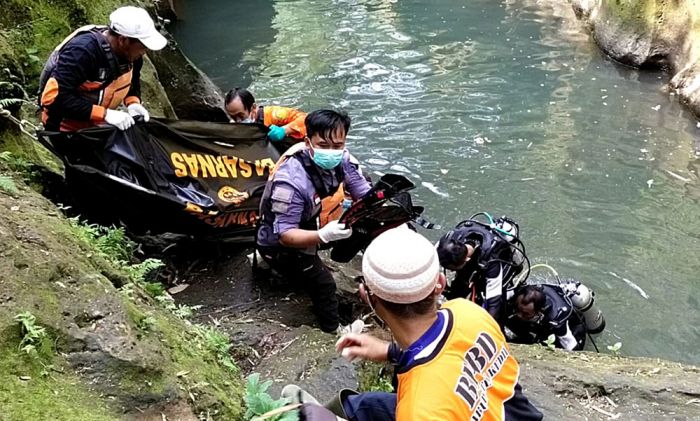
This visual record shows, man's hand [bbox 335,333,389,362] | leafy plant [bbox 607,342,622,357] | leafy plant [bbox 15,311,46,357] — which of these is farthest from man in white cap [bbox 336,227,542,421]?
leafy plant [bbox 607,342,622,357]

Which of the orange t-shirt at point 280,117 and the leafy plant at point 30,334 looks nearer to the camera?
the leafy plant at point 30,334

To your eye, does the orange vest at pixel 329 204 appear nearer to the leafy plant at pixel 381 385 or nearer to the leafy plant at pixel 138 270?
the leafy plant at pixel 138 270

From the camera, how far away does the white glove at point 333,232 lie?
4910mm

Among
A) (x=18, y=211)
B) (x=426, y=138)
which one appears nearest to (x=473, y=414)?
(x=18, y=211)

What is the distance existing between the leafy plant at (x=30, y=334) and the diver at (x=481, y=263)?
3476 millimetres

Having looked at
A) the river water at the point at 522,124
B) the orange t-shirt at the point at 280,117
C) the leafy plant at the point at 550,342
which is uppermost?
the orange t-shirt at the point at 280,117

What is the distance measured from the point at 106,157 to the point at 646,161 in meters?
9.04

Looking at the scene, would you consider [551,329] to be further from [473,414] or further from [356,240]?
[473,414]

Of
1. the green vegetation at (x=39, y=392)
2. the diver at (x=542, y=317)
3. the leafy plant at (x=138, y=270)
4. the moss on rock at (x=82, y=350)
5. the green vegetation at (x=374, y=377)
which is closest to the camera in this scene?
the green vegetation at (x=39, y=392)

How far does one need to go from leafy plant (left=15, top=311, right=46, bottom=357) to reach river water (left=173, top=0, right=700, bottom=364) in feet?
20.2

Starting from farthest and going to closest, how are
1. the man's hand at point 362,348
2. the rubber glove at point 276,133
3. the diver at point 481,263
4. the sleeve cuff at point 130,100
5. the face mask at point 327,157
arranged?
the rubber glove at point 276,133
the sleeve cuff at point 130,100
the diver at point 481,263
the face mask at point 327,157
the man's hand at point 362,348

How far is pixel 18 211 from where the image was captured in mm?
3682

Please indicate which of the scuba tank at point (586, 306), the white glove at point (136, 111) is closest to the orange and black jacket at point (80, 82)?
the white glove at point (136, 111)

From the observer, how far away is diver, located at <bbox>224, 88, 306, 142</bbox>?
661cm
